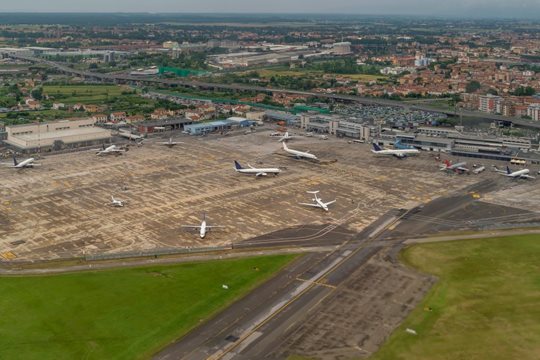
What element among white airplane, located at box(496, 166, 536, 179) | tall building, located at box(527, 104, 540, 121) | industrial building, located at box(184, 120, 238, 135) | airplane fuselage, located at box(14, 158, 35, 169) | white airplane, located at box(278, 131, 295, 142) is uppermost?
tall building, located at box(527, 104, 540, 121)

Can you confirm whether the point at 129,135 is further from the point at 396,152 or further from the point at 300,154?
the point at 396,152

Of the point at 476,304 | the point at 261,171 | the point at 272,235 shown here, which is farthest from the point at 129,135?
the point at 476,304

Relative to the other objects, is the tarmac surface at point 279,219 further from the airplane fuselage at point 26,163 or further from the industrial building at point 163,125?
the industrial building at point 163,125

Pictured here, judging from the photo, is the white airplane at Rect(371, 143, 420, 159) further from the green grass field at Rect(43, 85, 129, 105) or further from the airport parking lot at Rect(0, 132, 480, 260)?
the green grass field at Rect(43, 85, 129, 105)

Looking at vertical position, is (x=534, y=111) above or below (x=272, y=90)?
below

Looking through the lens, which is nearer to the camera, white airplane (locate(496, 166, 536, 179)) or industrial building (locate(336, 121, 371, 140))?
white airplane (locate(496, 166, 536, 179))

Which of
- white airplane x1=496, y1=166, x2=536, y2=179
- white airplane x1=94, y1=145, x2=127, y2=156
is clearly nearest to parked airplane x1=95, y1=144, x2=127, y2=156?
white airplane x1=94, y1=145, x2=127, y2=156
